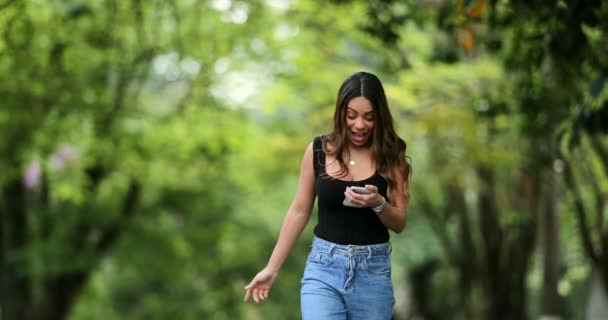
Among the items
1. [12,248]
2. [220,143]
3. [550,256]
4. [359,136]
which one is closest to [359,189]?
[359,136]

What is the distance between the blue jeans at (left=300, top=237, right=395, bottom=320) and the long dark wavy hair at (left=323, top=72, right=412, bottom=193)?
0.34 meters

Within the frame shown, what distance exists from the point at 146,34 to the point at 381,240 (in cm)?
1253

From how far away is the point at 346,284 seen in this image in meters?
4.96

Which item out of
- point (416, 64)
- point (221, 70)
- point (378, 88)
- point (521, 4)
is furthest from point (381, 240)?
point (221, 70)

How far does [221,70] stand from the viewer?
19.1 metres

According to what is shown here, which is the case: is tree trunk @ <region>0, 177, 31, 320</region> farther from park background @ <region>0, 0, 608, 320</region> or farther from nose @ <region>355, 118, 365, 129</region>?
nose @ <region>355, 118, 365, 129</region>

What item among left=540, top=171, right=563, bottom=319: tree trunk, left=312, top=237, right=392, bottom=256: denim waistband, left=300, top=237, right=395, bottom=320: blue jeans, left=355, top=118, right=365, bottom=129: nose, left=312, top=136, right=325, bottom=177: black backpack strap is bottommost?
left=540, top=171, right=563, bottom=319: tree trunk

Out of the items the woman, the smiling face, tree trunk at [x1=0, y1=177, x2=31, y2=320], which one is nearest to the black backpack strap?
the woman

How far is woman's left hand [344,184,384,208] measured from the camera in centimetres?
473

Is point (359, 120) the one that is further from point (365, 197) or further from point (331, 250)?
point (331, 250)

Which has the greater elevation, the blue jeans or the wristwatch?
the wristwatch

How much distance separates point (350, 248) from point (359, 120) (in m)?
0.57

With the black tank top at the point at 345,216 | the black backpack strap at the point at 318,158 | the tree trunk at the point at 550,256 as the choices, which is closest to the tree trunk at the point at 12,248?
the tree trunk at the point at 550,256

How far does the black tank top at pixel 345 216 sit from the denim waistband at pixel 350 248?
Result: 20 millimetres
